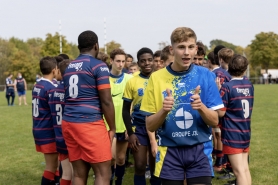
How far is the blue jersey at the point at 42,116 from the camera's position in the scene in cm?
589

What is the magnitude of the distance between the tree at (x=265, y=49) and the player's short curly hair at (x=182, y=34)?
73.2 metres

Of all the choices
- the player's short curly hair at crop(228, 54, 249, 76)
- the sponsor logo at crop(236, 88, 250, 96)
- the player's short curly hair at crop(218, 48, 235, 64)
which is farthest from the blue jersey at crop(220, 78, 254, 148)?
the player's short curly hair at crop(218, 48, 235, 64)

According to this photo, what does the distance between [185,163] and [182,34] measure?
1217 mm

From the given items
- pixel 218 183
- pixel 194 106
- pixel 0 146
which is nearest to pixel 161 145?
pixel 194 106

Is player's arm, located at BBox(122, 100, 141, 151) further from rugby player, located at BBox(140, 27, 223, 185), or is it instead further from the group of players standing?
rugby player, located at BBox(140, 27, 223, 185)

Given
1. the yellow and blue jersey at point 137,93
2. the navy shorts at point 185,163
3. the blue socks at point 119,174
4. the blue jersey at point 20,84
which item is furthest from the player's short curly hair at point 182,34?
the blue jersey at point 20,84

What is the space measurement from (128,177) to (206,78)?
14.2ft

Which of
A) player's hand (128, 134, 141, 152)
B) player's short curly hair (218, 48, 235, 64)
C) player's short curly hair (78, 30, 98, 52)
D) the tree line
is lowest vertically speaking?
player's hand (128, 134, 141, 152)

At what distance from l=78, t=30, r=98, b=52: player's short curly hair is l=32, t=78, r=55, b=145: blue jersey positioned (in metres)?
1.15

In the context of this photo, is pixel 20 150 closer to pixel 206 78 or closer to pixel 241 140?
pixel 241 140

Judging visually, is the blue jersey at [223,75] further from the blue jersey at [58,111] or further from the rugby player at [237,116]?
the blue jersey at [58,111]

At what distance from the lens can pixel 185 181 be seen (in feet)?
12.8

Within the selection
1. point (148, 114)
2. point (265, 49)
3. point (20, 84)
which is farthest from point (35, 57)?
point (148, 114)

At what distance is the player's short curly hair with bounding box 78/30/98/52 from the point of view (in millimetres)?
4980
